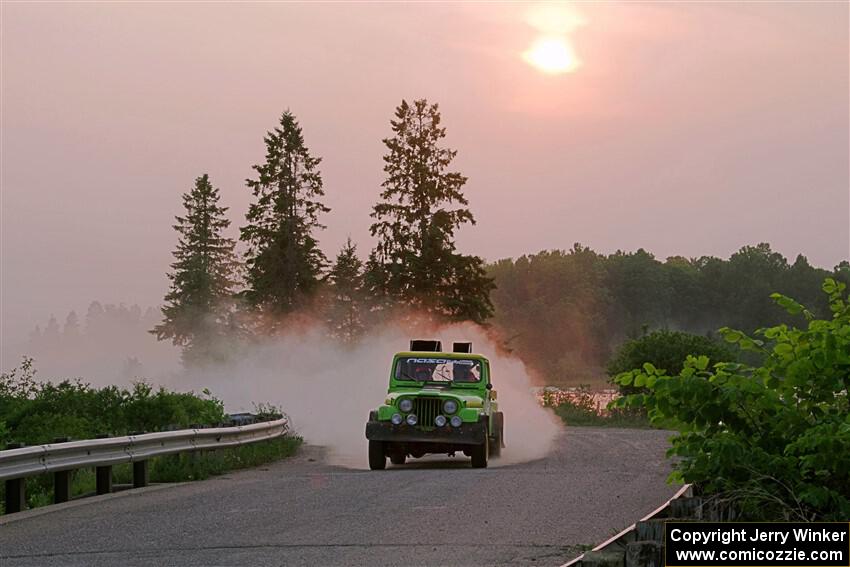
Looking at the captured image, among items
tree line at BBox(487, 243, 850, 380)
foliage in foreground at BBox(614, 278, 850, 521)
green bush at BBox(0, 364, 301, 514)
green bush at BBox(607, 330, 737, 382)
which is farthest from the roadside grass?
tree line at BBox(487, 243, 850, 380)

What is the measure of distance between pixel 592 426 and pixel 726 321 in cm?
13015

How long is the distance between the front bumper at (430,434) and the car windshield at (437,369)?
6.42 ft

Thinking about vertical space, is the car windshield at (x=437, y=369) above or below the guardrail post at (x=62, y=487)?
above

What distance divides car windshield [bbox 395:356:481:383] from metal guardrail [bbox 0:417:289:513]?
3.78 metres

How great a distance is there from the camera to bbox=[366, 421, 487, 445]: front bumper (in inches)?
882

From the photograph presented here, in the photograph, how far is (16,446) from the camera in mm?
15547

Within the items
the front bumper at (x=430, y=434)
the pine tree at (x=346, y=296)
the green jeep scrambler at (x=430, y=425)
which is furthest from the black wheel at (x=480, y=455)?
the pine tree at (x=346, y=296)

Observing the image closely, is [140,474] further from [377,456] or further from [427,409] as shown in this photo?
[427,409]

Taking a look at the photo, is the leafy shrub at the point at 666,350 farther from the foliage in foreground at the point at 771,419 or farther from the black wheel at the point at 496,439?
the foliage in foreground at the point at 771,419

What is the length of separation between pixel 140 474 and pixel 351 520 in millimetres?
6010

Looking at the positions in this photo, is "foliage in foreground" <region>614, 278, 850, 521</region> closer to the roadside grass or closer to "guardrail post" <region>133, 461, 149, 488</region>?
the roadside grass

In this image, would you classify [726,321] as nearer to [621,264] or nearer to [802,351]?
[621,264]

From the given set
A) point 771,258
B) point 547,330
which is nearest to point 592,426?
point 547,330

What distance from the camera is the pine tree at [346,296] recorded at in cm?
8715
